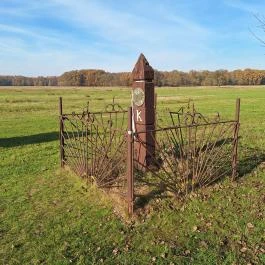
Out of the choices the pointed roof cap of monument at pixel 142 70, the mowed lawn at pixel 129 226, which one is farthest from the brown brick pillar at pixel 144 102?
the mowed lawn at pixel 129 226

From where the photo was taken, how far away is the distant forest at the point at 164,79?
106338 mm

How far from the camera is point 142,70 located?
813 centimetres

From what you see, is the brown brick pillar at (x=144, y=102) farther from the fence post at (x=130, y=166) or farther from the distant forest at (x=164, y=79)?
the distant forest at (x=164, y=79)

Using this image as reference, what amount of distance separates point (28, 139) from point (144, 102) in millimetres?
9397

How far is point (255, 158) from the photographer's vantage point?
31.9 feet

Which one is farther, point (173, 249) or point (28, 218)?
point (28, 218)

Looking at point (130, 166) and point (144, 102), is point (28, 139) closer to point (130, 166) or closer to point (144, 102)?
point (144, 102)

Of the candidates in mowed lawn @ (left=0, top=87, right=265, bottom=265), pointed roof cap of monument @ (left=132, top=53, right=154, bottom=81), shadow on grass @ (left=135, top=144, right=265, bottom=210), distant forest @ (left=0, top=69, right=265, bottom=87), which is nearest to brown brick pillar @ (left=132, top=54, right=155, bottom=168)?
pointed roof cap of monument @ (left=132, top=53, right=154, bottom=81)

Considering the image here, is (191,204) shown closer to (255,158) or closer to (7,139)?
(255,158)

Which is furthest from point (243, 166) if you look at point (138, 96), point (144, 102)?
point (138, 96)

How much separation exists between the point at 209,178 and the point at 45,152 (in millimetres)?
6979

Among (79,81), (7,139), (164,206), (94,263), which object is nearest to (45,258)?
(94,263)

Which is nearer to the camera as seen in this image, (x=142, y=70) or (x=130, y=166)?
(x=130, y=166)

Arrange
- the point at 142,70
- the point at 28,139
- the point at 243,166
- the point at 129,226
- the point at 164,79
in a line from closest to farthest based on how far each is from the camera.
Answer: the point at 129,226, the point at 142,70, the point at 243,166, the point at 28,139, the point at 164,79
